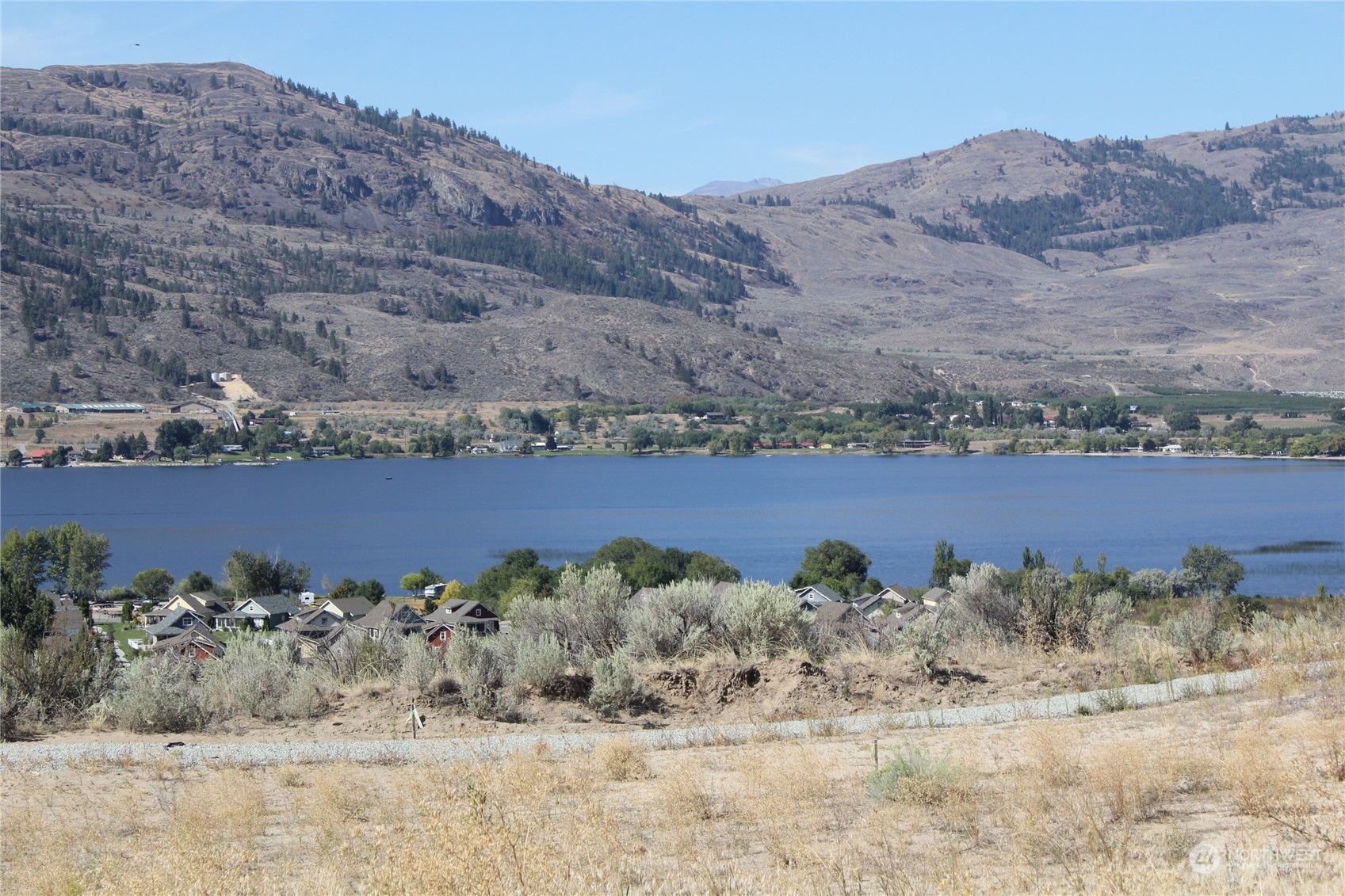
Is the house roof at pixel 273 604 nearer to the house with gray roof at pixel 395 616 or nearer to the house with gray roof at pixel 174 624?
the house with gray roof at pixel 174 624

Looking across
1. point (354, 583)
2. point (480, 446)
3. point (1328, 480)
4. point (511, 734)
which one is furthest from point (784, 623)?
point (480, 446)

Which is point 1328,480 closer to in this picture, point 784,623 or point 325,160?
point 784,623

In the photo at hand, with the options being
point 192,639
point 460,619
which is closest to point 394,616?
point 460,619

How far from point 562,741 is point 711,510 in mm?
60641

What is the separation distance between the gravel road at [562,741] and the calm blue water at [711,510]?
32526mm

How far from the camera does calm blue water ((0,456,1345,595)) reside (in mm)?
51656

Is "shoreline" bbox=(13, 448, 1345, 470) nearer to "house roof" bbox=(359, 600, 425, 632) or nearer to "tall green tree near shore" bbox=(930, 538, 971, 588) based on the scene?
"tall green tree near shore" bbox=(930, 538, 971, 588)

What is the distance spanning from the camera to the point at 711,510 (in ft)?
228

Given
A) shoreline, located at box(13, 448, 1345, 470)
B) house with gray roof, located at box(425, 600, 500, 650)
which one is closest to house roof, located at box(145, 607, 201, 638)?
house with gray roof, located at box(425, 600, 500, 650)

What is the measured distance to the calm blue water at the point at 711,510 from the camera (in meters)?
51.7

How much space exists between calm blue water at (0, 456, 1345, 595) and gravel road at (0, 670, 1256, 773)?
32.5 meters

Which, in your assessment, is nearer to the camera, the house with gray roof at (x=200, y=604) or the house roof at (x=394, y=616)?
the house roof at (x=394, y=616)

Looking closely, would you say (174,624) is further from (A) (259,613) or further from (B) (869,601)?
(B) (869,601)

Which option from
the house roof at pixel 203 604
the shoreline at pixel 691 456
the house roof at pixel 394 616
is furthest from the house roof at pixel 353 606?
the shoreline at pixel 691 456
